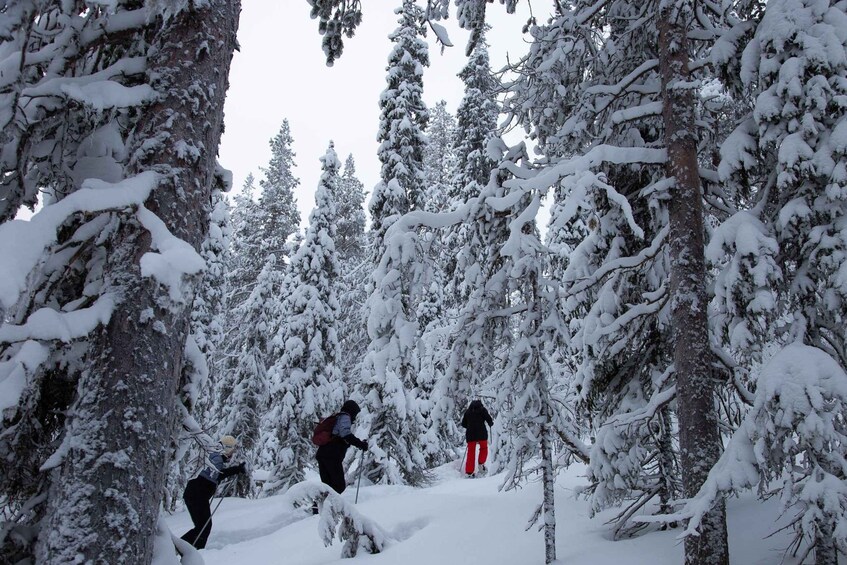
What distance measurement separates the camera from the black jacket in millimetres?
14320

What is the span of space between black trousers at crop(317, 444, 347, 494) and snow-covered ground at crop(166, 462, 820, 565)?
86 centimetres

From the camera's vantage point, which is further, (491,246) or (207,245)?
(207,245)

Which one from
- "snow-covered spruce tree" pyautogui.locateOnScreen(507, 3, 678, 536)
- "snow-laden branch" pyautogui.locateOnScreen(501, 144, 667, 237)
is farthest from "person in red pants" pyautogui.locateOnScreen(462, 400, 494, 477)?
"snow-laden branch" pyautogui.locateOnScreen(501, 144, 667, 237)

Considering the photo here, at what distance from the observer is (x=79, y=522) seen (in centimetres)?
274

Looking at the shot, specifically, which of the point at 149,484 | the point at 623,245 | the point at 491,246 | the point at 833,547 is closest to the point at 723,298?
the point at 833,547

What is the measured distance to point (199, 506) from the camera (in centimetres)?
870

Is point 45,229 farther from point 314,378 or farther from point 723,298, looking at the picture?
point 314,378

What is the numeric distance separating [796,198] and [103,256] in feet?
19.3

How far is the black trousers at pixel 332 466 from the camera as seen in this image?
10117 millimetres

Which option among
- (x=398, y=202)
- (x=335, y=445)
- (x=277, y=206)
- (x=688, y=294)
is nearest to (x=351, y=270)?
(x=277, y=206)

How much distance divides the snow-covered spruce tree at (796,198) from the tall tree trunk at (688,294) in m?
0.59

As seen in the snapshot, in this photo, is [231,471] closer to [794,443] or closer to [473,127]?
[794,443]

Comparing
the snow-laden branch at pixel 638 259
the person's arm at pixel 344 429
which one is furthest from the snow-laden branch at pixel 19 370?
the person's arm at pixel 344 429

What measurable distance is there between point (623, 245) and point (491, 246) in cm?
201
